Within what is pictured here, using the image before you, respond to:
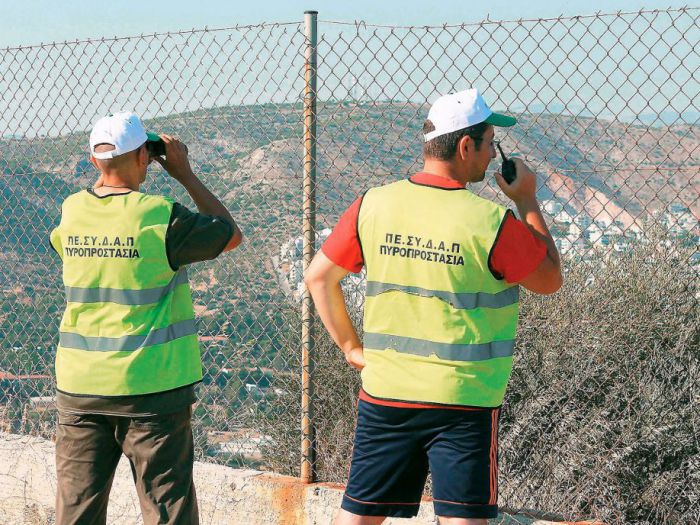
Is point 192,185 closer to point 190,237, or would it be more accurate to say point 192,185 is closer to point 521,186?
point 190,237

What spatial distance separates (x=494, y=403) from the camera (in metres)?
3.21

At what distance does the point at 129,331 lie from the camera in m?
3.69

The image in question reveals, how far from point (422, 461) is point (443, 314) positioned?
521mm

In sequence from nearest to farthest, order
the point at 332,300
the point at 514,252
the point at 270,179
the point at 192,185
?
the point at 514,252, the point at 332,300, the point at 192,185, the point at 270,179

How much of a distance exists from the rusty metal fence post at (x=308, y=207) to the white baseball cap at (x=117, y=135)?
110 cm

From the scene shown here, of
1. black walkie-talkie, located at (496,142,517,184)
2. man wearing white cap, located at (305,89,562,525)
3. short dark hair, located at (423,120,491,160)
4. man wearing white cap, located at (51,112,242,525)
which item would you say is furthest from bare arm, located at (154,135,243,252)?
black walkie-talkie, located at (496,142,517,184)

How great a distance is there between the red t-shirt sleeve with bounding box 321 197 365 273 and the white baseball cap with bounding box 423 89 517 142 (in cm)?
36

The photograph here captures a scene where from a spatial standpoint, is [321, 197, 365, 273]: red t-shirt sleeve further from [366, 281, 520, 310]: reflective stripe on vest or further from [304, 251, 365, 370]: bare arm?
[366, 281, 520, 310]: reflective stripe on vest

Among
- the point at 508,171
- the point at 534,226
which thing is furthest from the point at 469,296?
the point at 508,171

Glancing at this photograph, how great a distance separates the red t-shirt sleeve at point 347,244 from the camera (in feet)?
11.1

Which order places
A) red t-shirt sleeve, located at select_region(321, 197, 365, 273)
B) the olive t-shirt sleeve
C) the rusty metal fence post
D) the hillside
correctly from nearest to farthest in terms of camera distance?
red t-shirt sleeve, located at select_region(321, 197, 365, 273) < the olive t-shirt sleeve < the hillside < the rusty metal fence post

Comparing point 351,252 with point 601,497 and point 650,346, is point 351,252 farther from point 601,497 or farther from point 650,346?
point 650,346

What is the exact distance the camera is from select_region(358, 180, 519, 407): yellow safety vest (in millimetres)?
3137

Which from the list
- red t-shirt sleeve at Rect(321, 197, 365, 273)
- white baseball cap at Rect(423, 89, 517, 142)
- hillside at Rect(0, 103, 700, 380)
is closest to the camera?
white baseball cap at Rect(423, 89, 517, 142)
